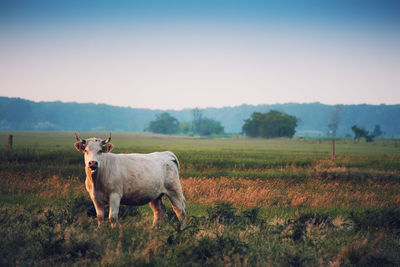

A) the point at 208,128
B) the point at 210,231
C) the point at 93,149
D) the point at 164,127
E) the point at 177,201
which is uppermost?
the point at 93,149

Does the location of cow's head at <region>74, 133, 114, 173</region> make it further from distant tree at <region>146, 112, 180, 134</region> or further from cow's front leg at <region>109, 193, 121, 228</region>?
distant tree at <region>146, 112, 180, 134</region>

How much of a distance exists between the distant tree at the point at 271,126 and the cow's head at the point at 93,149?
125680 millimetres

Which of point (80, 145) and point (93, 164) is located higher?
point (80, 145)

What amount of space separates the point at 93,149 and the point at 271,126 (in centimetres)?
12734

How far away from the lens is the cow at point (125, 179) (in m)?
6.86

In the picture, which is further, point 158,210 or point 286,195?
point 286,195

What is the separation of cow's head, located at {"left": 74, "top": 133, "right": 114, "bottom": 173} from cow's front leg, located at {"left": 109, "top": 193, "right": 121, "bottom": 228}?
0.80 meters

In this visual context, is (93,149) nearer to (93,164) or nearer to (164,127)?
(93,164)

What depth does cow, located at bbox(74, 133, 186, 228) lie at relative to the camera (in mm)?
6863

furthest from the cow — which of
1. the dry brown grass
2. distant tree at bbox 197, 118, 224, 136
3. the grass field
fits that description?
distant tree at bbox 197, 118, 224, 136

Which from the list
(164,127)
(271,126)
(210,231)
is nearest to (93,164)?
(210,231)

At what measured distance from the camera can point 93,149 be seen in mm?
6754

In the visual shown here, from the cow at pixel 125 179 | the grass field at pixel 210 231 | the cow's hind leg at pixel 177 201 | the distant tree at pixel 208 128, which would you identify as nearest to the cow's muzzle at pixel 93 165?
the cow at pixel 125 179

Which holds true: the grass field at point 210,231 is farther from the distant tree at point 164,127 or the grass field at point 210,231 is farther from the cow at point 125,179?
the distant tree at point 164,127
